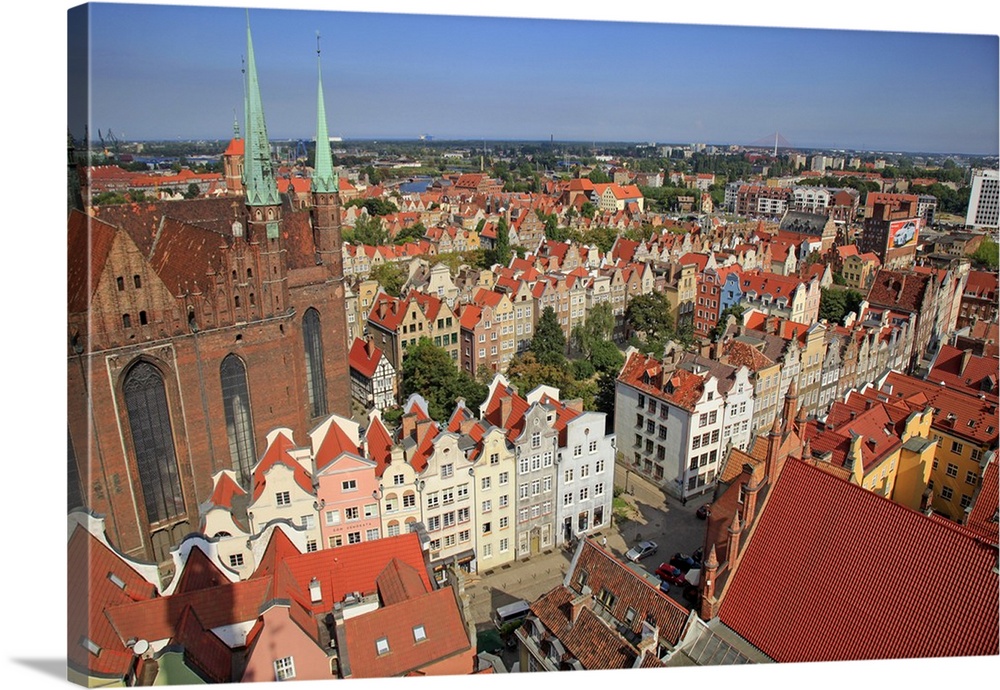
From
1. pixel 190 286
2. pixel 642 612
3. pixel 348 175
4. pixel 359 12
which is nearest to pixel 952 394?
pixel 642 612

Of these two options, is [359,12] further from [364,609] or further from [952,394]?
[952,394]

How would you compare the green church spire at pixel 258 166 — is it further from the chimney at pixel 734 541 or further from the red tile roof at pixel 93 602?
the chimney at pixel 734 541

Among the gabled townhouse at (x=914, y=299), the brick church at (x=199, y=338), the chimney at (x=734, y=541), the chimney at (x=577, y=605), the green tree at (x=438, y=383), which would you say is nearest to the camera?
the chimney at (x=734, y=541)

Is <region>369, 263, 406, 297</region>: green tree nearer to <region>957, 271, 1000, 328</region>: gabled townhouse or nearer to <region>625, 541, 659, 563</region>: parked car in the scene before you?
<region>625, 541, 659, 563</region>: parked car

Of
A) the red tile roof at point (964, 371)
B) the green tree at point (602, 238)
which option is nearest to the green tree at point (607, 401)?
the red tile roof at point (964, 371)

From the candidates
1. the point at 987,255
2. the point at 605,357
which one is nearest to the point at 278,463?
the point at 605,357

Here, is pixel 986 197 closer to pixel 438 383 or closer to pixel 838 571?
pixel 838 571

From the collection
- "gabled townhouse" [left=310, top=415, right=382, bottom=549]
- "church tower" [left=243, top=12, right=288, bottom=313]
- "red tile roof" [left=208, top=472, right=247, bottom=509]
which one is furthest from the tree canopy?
"red tile roof" [left=208, top=472, right=247, bottom=509]
